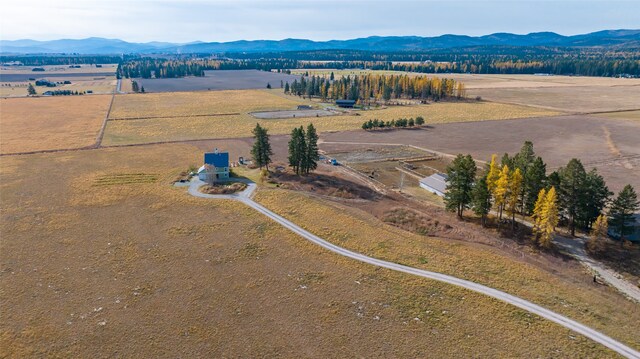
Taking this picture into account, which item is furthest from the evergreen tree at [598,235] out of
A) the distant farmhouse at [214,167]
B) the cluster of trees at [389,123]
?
the cluster of trees at [389,123]

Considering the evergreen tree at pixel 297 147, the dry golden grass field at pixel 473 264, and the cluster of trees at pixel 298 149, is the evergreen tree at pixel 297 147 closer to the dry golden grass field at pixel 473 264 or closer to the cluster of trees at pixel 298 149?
the cluster of trees at pixel 298 149

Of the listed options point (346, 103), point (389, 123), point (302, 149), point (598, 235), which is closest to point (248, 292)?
point (302, 149)

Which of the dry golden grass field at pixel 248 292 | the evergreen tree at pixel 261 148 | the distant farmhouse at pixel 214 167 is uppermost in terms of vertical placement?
the evergreen tree at pixel 261 148

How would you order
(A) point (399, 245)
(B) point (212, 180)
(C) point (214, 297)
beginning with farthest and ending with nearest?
(B) point (212, 180) → (A) point (399, 245) → (C) point (214, 297)

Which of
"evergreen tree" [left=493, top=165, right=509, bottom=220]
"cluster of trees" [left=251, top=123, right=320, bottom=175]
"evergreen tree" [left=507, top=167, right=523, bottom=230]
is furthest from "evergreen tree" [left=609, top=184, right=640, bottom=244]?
"cluster of trees" [left=251, top=123, right=320, bottom=175]

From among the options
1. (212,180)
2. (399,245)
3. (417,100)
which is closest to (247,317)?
(399,245)

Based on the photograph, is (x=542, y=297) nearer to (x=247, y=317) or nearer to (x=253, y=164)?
(x=247, y=317)
